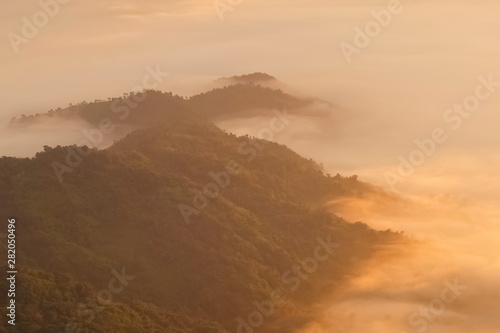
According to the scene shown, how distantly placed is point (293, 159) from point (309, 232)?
1724 centimetres

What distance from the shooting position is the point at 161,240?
4912 centimetres

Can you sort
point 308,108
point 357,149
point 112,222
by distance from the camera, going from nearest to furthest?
1. point 112,222
2. point 357,149
3. point 308,108

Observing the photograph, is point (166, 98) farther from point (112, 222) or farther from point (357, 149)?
point (112, 222)

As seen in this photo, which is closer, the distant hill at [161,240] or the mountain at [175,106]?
the distant hill at [161,240]

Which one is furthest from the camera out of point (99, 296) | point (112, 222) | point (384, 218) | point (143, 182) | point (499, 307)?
point (384, 218)

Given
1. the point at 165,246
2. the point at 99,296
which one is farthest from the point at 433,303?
the point at 99,296

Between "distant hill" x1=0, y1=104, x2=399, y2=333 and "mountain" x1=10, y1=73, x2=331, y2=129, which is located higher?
"mountain" x1=10, y1=73, x2=331, y2=129

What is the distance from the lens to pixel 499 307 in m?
46.2

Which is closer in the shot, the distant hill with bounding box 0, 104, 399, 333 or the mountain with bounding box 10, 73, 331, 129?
the distant hill with bounding box 0, 104, 399, 333

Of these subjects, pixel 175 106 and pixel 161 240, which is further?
pixel 175 106

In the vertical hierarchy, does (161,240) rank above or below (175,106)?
below

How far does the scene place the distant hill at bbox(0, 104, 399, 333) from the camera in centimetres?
Result: 3962

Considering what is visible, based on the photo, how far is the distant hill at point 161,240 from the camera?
130 feet

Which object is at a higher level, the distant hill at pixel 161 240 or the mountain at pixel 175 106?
the mountain at pixel 175 106
